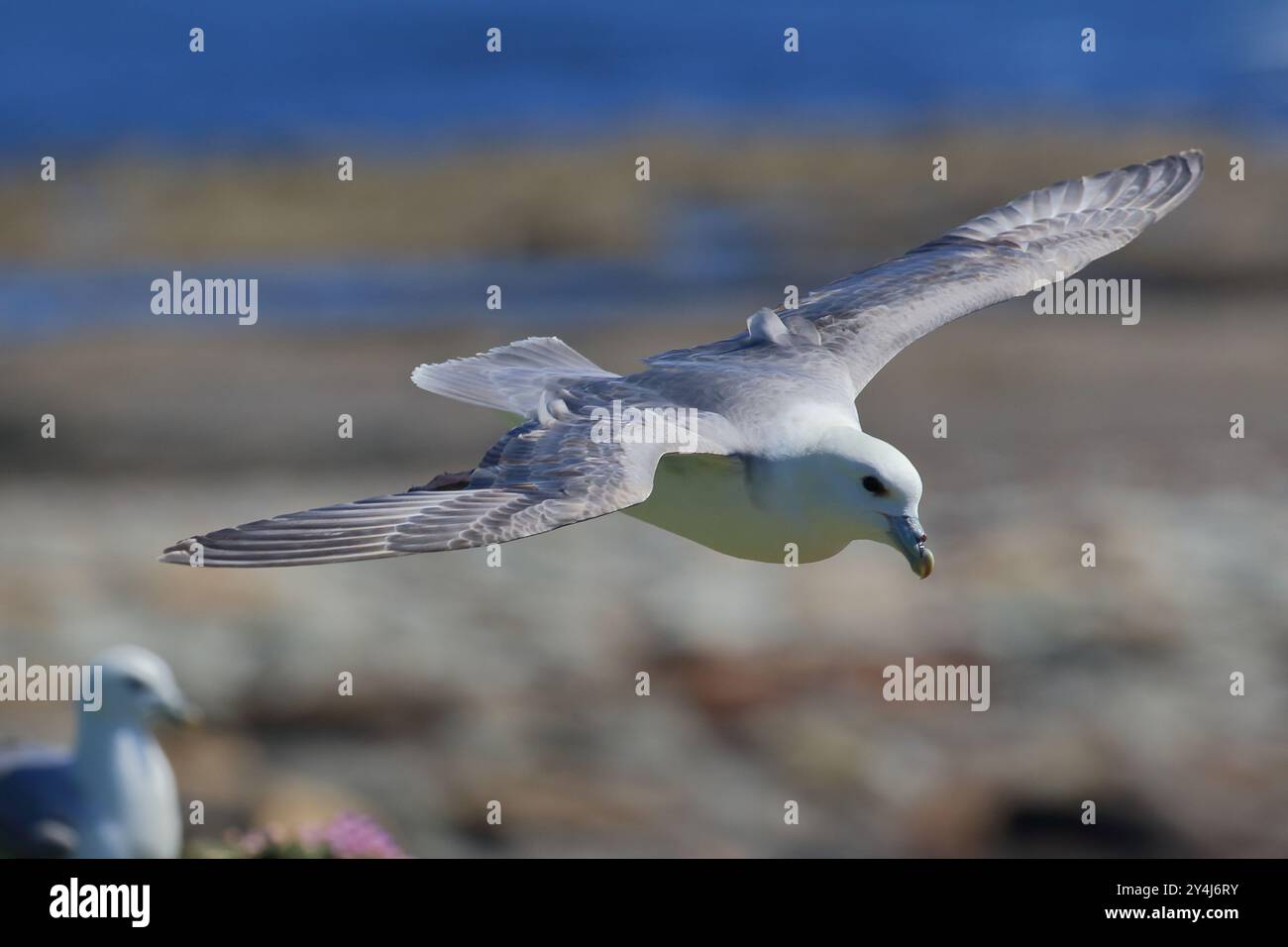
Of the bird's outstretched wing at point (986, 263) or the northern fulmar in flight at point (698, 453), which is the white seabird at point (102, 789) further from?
the bird's outstretched wing at point (986, 263)

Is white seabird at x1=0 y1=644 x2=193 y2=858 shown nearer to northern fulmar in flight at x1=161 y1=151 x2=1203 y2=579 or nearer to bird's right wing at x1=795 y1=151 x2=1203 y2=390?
northern fulmar in flight at x1=161 y1=151 x2=1203 y2=579

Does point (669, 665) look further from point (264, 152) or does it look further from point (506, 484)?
point (264, 152)

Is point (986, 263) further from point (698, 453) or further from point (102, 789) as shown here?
point (102, 789)

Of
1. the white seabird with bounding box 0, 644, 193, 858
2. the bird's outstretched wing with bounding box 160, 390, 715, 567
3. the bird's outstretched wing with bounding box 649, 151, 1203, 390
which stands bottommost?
the white seabird with bounding box 0, 644, 193, 858

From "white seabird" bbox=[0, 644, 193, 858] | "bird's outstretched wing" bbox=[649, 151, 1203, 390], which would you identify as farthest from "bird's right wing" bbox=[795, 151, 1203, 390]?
"white seabird" bbox=[0, 644, 193, 858]

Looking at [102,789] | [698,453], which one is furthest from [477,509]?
[102,789]

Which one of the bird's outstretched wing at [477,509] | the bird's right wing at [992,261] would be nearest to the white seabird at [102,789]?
the bird's outstretched wing at [477,509]
